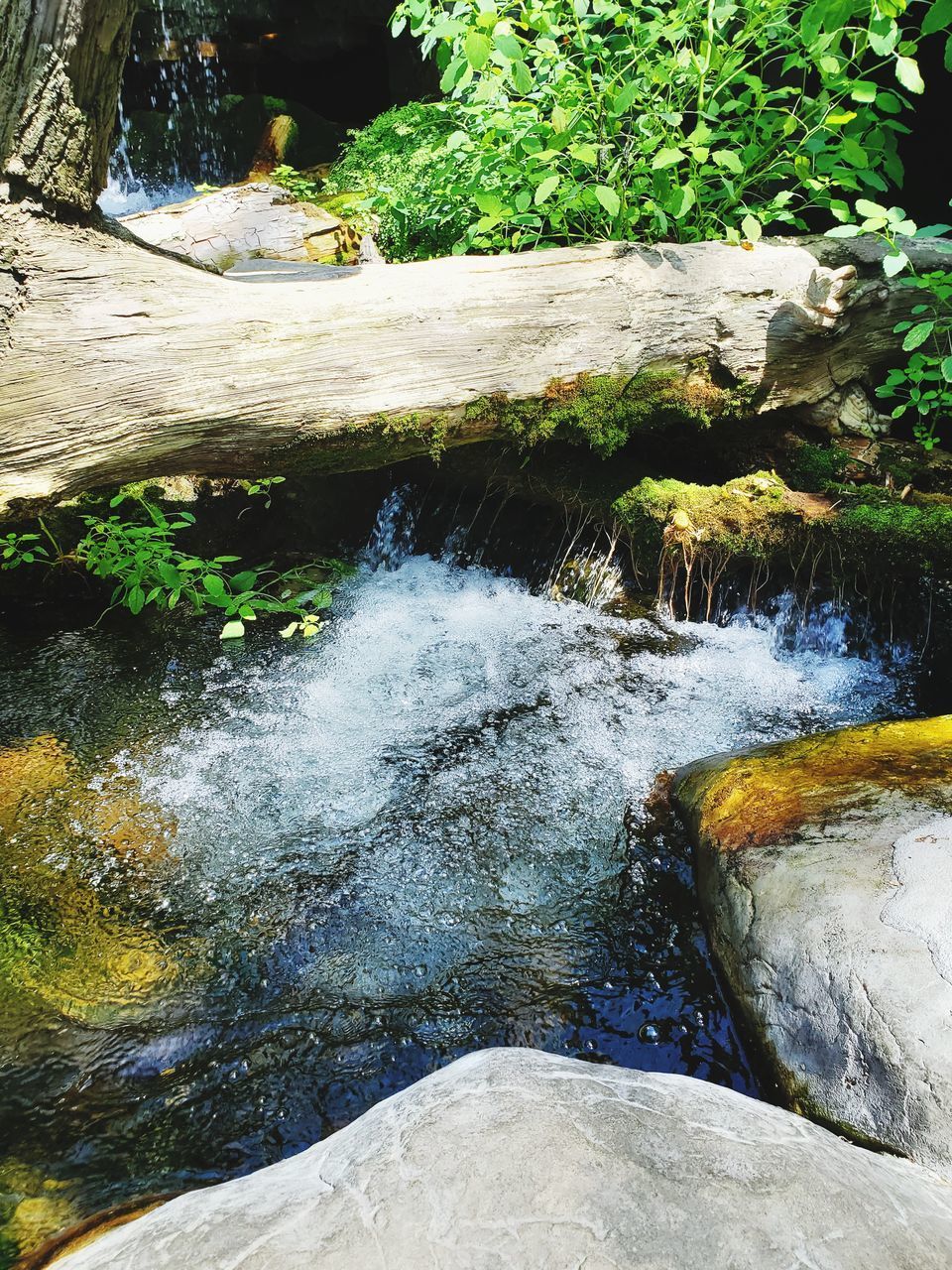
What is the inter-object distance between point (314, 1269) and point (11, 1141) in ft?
3.96

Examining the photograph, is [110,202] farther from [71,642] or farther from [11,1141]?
[11,1141]

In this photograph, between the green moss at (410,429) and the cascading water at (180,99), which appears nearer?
the green moss at (410,429)

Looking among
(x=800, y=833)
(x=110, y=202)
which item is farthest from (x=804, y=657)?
(x=110, y=202)

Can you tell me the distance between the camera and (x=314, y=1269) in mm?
1257

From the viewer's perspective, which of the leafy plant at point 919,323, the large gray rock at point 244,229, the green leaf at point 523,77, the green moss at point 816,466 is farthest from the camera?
the large gray rock at point 244,229

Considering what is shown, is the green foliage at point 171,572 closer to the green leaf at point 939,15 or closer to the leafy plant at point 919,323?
the leafy plant at point 919,323

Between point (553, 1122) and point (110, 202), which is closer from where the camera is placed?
point (553, 1122)

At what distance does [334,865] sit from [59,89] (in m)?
2.86

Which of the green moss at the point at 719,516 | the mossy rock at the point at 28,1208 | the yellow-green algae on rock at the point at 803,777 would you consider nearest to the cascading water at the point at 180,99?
the green moss at the point at 719,516

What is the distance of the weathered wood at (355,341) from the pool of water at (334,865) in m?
1.10

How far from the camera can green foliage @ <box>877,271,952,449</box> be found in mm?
3422

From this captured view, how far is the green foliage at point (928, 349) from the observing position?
3422 millimetres

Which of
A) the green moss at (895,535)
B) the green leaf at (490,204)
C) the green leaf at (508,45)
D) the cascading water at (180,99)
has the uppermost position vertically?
the cascading water at (180,99)

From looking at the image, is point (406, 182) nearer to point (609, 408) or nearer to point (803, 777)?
point (609, 408)
